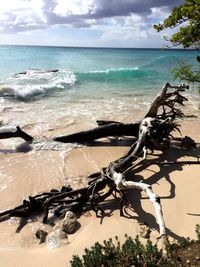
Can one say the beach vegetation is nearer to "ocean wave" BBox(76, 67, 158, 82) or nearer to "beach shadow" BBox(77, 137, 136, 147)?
"beach shadow" BBox(77, 137, 136, 147)

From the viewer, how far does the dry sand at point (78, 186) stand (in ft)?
20.4

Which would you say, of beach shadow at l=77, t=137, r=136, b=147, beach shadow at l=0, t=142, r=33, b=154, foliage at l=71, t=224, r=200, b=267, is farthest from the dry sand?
foliage at l=71, t=224, r=200, b=267

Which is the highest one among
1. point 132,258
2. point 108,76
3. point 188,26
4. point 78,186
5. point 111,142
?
point 188,26

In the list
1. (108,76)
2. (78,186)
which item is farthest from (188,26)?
(108,76)

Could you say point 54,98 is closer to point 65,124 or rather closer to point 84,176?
point 65,124

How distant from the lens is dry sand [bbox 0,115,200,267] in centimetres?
621

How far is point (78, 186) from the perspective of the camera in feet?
29.0

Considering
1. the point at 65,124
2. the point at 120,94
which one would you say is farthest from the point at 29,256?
the point at 120,94

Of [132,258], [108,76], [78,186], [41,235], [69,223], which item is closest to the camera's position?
[132,258]

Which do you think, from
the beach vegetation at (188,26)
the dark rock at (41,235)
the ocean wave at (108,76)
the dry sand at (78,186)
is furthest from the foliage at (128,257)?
the ocean wave at (108,76)

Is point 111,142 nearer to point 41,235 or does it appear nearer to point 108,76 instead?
point 41,235

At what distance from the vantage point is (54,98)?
22578 millimetres

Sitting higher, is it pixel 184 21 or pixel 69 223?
pixel 184 21

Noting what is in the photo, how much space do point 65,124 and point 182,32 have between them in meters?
7.84
